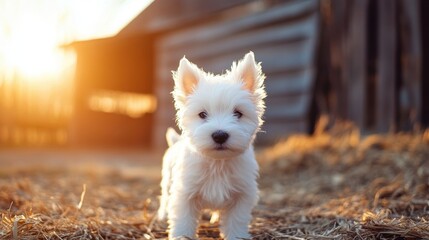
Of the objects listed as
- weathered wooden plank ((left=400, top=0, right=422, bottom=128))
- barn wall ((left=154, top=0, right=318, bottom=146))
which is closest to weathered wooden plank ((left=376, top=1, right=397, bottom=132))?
weathered wooden plank ((left=400, top=0, right=422, bottom=128))

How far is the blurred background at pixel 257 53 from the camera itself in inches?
302

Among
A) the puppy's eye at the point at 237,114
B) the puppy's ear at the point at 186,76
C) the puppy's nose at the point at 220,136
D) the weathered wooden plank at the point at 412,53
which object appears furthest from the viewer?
the weathered wooden plank at the point at 412,53

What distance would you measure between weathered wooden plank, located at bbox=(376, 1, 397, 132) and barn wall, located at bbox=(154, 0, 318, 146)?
1.37 m

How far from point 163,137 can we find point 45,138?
24.3ft

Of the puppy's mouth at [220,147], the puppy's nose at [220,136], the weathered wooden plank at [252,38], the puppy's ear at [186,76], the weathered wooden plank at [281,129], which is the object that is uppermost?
the weathered wooden plank at [252,38]

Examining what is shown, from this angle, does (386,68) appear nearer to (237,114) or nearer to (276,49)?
(276,49)

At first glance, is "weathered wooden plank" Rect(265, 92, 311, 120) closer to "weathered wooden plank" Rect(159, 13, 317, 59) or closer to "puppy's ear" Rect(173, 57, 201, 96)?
"weathered wooden plank" Rect(159, 13, 317, 59)

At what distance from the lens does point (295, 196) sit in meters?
5.46

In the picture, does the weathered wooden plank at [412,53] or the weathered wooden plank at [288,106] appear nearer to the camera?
the weathered wooden plank at [412,53]

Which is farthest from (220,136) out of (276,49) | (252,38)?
(252,38)

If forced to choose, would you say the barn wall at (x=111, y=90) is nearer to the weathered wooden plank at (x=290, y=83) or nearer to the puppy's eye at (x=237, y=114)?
the weathered wooden plank at (x=290, y=83)

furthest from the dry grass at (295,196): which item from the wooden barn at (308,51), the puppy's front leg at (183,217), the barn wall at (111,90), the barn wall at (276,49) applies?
the barn wall at (111,90)

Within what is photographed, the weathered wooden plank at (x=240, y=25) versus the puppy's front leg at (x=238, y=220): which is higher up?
the weathered wooden plank at (x=240, y=25)

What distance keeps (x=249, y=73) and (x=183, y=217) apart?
44.2 inches
